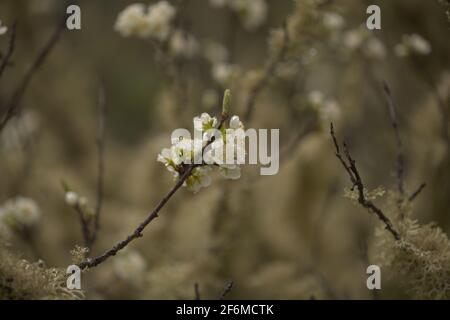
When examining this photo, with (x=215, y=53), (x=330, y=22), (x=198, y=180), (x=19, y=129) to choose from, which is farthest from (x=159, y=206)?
(x=19, y=129)

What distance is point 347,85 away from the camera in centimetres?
135

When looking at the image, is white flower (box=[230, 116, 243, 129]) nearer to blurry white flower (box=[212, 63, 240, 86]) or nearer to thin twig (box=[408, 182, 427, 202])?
thin twig (box=[408, 182, 427, 202])

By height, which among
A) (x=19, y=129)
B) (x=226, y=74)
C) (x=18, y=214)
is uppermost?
(x=19, y=129)

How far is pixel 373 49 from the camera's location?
1196 millimetres

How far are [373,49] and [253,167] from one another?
1.24ft

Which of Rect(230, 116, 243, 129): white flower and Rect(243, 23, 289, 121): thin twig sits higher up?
Rect(243, 23, 289, 121): thin twig

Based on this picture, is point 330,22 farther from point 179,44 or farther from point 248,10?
point 179,44

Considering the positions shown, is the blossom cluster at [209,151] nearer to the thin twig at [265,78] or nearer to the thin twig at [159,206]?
the thin twig at [159,206]

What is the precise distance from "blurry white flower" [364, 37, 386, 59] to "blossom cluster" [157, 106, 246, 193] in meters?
0.69

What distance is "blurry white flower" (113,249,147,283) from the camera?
3.55ft

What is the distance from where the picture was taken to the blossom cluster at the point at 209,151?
0.59 meters

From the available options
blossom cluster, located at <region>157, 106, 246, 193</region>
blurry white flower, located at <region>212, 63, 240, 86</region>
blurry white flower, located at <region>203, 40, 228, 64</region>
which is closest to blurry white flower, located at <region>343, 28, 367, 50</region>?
blurry white flower, located at <region>212, 63, 240, 86</region>

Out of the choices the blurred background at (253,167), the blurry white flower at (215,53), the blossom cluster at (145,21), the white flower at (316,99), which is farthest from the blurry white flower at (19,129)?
the white flower at (316,99)
